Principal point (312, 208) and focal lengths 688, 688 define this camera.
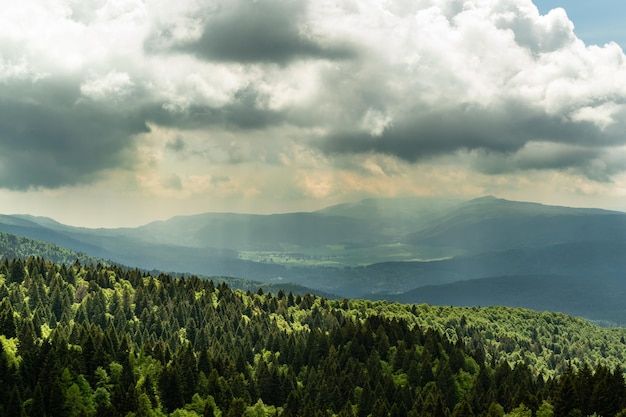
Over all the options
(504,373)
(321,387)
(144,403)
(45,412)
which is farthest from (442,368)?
(45,412)

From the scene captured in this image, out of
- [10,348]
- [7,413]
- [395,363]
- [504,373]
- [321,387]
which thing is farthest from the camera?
[395,363]

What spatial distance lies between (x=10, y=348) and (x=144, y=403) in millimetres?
41281

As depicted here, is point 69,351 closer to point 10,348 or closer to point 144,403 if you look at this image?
point 10,348

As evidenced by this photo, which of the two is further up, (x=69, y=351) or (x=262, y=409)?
(x=69, y=351)

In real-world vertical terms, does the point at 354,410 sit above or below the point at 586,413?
below

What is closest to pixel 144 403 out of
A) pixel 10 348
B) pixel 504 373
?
pixel 10 348

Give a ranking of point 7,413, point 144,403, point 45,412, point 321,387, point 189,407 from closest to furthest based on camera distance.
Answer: point 7,413 < point 45,412 < point 144,403 < point 189,407 < point 321,387

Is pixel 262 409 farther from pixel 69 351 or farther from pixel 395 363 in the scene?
pixel 395 363

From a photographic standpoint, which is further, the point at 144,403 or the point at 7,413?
the point at 144,403

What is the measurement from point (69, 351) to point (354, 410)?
204ft

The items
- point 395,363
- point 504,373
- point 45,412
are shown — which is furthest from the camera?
point 395,363

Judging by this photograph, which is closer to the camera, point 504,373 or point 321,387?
point 321,387

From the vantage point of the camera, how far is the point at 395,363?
19575 centimetres

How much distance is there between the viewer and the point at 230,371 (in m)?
169
